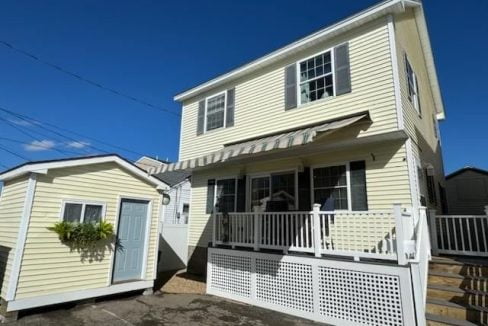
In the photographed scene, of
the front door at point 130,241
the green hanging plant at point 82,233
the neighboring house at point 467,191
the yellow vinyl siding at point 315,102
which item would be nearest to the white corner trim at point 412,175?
the yellow vinyl siding at point 315,102

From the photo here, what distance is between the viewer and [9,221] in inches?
265

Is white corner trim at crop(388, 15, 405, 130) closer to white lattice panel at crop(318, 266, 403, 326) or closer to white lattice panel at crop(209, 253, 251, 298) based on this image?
white lattice panel at crop(318, 266, 403, 326)

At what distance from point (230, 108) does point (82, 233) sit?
6.64 meters

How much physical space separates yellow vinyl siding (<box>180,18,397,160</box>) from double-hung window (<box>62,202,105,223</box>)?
4755 millimetres

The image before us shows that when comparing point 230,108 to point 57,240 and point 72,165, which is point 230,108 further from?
point 57,240

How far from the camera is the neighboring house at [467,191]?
14.9 m

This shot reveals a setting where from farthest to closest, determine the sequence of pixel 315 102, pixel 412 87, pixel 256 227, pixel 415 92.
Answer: pixel 415 92, pixel 412 87, pixel 315 102, pixel 256 227

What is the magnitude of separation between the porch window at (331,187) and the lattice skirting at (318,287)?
1979 millimetres

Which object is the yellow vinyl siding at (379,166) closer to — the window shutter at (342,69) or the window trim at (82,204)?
the window shutter at (342,69)

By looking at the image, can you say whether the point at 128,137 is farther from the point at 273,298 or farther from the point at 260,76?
the point at 273,298

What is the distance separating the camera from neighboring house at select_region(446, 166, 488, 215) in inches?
588

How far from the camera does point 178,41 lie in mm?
13664

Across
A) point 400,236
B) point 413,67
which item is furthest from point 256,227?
point 413,67

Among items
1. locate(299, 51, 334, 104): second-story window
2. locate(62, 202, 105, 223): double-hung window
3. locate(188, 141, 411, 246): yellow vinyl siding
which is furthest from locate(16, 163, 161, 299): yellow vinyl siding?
locate(299, 51, 334, 104): second-story window
